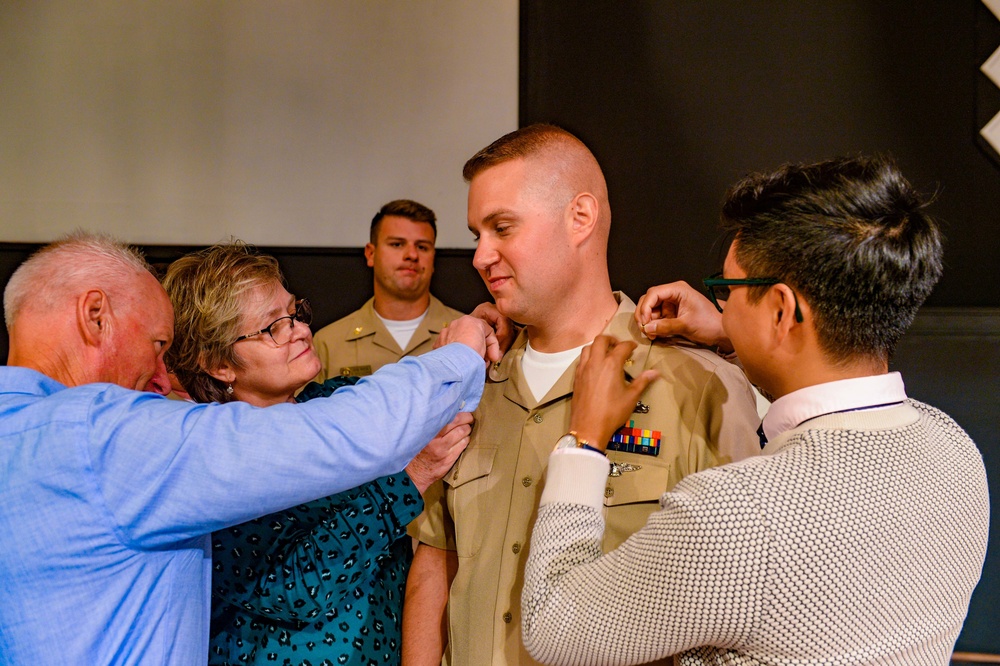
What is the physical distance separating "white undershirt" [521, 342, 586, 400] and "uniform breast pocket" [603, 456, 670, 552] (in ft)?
0.92

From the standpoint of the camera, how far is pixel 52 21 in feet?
15.5

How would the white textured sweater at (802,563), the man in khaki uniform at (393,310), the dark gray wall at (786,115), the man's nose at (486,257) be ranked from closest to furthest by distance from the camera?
the white textured sweater at (802,563) < the man's nose at (486,257) < the dark gray wall at (786,115) < the man in khaki uniform at (393,310)

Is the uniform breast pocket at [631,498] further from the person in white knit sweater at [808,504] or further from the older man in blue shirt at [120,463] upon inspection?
the older man in blue shirt at [120,463]

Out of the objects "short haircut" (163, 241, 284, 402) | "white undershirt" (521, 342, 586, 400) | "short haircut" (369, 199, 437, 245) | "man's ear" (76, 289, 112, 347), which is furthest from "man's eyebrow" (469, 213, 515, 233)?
"short haircut" (369, 199, 437, 245)

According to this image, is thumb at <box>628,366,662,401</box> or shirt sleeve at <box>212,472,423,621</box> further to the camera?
shirt sleeve at <box>212,472,423,621</box>

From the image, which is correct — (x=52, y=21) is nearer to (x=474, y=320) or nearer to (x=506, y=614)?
(x=474, y=320)

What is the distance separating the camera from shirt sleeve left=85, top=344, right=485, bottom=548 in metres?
1.22

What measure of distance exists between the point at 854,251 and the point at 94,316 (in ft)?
4.09

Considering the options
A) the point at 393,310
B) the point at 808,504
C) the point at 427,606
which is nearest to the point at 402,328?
the point at 393,310

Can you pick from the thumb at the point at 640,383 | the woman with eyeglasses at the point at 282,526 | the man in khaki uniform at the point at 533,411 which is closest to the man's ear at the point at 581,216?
the man in khaki uniform at the point at 533,411

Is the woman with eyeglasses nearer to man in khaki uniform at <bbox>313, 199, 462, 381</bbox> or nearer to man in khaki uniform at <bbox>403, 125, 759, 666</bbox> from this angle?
man in khaki uniform at <bbox>403, 125, 759, 666</bbox>

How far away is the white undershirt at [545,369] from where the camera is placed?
1.77m

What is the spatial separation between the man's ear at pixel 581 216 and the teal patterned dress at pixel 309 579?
2.20 ft

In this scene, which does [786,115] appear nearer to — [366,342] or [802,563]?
[366,342]
